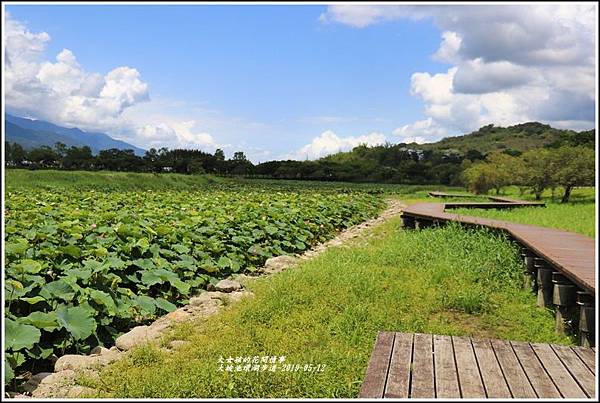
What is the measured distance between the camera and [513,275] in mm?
6047

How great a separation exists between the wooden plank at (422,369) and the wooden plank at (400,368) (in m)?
0.03

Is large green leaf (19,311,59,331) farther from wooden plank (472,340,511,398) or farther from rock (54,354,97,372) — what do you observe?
wooden plank (472,340,511,398)

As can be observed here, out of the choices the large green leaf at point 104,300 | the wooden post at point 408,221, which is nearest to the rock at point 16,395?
the large green leaf at point 104,300

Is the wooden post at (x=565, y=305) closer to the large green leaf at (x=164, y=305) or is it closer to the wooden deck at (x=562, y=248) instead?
the wooden deck at (x=562, y=248)

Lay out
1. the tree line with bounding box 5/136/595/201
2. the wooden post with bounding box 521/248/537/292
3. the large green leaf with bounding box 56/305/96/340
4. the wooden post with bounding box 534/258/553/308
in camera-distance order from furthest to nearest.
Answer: the tree line with bounding box 5/136/595/201 < the wooden post with bounding box 521/248/537/292 < the wooden post with bounding box 534/258/553/308 < the large green leaf with bounding box 56/305/96/340

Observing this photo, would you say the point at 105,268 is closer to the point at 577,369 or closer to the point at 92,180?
the point at 577,369

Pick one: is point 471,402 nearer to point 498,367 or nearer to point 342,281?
point 498,367

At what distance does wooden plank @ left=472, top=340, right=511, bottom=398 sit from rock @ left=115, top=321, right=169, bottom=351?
2.43 meters

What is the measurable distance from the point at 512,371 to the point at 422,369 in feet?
1.36

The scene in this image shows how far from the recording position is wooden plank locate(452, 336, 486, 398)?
218 cm

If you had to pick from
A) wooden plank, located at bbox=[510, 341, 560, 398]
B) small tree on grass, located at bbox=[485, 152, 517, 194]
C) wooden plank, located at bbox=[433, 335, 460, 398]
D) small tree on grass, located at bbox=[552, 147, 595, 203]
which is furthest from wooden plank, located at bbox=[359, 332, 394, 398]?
small tree on grass, located at bbox=[485, 152, 517, 194]

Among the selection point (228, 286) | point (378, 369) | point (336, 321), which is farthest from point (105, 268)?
point (378, 369)

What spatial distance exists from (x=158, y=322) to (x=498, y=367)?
2.97 m

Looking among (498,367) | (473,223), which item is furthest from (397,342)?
(473,223)
